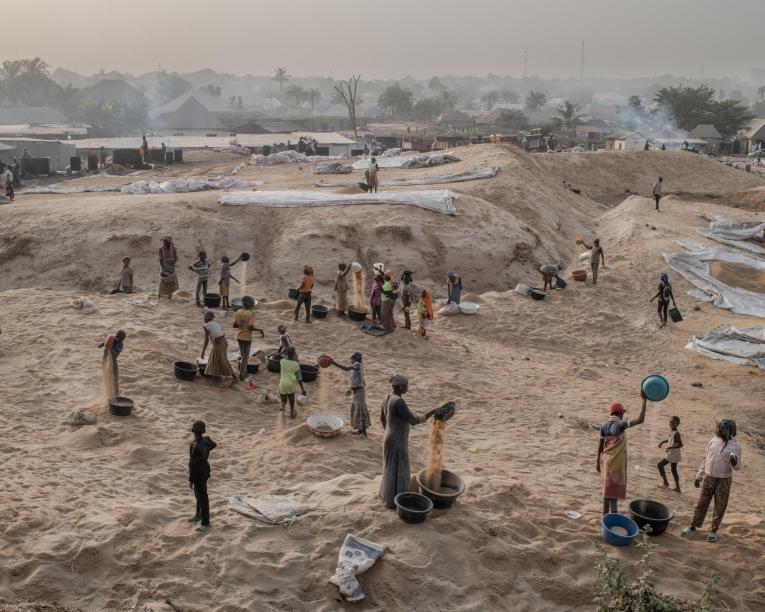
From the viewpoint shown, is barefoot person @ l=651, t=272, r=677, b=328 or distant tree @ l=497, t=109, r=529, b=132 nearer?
barefoot person @ l=651, t=272, r=677, b=328

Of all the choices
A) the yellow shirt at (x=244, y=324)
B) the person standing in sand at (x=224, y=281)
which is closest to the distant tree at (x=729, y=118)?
the person standing in sand at (x=224, y=281)

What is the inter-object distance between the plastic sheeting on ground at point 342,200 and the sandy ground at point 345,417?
0.55 m

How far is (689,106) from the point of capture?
71.4m

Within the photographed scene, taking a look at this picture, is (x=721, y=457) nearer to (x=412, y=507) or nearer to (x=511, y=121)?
(x=412, y=507)

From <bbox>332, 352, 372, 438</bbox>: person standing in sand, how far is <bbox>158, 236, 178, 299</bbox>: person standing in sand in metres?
6.96

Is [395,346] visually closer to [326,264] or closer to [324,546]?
[326,264]

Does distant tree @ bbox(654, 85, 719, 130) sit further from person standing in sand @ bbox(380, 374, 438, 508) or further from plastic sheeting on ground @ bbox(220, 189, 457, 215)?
person standing in sand @ bbox(380, 374, 438, 508)

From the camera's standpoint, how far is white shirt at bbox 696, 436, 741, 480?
23.4 feet

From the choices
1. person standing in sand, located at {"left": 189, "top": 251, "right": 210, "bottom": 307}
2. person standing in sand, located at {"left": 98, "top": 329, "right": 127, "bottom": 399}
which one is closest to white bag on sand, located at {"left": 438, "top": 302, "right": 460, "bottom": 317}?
person standing in sand, located at {"left": 189, "top": 251, "right": 210, "bottom": 307}

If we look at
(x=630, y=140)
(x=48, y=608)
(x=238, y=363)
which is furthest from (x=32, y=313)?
(x=630, y=140)

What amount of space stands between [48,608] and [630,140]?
2194 inches

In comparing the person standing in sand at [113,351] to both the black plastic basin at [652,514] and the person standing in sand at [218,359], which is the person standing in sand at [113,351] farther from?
the black plastic basin at [652,514]

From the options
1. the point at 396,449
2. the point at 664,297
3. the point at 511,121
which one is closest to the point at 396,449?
the point at 396,449

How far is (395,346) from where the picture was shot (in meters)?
14.3
